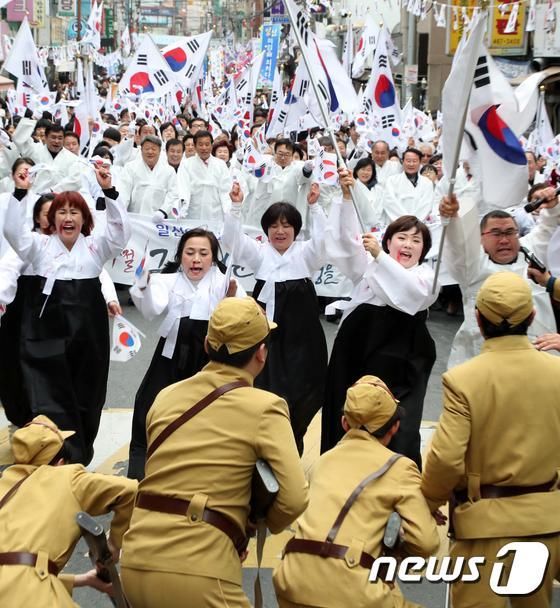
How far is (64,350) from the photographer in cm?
→ 636

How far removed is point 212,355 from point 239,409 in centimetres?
26

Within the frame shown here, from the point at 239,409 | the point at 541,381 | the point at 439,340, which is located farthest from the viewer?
the point at 439,340

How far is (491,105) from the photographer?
5.36 metres

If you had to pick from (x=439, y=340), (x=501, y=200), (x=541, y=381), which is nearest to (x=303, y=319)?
(x=501, y=200)

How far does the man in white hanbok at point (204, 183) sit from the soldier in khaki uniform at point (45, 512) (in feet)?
31.4

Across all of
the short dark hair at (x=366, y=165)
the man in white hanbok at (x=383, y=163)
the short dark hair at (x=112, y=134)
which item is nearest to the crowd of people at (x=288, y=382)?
the short dark hair at (x=366, y=165)

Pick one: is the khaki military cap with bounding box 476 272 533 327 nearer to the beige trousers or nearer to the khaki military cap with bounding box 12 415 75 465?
the beige trousers

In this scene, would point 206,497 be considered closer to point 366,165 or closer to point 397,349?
point 397,349

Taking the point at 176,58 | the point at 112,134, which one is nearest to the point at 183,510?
the point at 112,134

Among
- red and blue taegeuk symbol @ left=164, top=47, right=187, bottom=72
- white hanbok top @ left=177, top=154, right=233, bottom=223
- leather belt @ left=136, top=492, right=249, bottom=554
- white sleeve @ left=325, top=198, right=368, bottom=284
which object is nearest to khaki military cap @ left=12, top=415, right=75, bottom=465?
leather belt @ left=136, top=492, right=249, bottom=554

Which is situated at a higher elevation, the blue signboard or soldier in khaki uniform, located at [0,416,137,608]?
the blue signboard

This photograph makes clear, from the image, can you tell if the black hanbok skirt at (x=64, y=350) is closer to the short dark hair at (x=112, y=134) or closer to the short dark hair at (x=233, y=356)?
the short dark hair at (x=233, y=356)

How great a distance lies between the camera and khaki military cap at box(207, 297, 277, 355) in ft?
12.1

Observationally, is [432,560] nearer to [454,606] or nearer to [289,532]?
[454,606]
